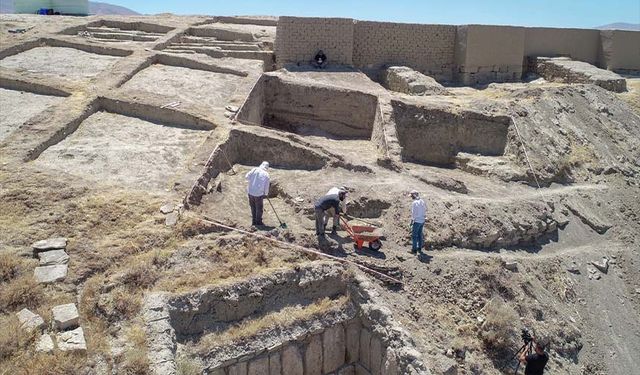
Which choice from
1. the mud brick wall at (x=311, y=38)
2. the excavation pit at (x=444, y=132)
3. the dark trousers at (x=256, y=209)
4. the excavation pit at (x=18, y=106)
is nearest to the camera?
the dark trousers at (x=256, y=209)

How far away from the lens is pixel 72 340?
6.79 meters

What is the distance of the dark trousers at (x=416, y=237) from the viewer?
9.62m

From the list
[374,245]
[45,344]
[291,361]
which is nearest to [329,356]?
[291,361]

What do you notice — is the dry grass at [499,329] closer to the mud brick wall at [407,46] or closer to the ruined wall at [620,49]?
the mud brick wall at [407,46]

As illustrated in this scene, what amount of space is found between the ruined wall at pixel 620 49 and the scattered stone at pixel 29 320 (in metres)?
22.5

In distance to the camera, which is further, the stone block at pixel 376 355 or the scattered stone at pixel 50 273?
the stone block at pixel 376 355

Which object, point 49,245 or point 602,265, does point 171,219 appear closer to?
point 49,245

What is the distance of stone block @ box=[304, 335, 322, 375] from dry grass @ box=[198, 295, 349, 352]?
388 mm

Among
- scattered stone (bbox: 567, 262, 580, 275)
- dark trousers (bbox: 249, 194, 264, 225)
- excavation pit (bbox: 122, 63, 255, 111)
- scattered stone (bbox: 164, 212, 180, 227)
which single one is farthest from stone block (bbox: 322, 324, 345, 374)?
excavation pit (bbox: 122, 63, 255, 111)

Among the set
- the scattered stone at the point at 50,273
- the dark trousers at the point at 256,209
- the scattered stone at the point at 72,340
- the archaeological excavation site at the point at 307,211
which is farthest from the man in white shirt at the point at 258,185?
the scattered stone at the point at 72,340

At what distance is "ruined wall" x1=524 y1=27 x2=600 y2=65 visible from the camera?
21.6 m

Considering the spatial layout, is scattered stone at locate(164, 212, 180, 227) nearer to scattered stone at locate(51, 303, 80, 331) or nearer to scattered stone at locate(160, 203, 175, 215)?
scattered stone at locate(160, 203, 175, 215)

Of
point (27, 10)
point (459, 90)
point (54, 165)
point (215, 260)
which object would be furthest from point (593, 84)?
point (27, 10)

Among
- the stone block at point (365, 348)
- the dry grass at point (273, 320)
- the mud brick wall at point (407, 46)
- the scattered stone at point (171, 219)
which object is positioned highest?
the mud brick wall at point (407, 46)
